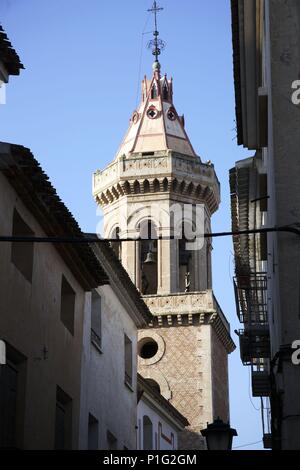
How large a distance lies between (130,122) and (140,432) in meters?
28.6

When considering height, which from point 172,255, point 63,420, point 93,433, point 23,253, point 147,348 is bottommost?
point 63,420

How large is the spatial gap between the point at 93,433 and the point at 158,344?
28.2m

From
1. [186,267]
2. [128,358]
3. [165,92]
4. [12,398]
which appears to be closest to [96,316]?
[128,358]

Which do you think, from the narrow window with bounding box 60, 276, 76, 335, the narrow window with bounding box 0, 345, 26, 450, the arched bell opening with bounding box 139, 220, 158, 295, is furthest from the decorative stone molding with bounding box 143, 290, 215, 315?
the narrow window with bounding box 0, 345, 26, 450

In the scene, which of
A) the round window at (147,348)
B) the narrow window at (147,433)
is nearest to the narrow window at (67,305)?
the narrow window at (147,433)

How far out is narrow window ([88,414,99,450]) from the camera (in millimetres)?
21797

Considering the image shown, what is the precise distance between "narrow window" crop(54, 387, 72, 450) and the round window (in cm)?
3045

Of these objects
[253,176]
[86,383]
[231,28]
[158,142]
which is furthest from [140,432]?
[158,142]

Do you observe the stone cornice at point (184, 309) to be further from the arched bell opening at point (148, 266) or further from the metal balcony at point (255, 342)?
the metal balcony at point (255, 342)

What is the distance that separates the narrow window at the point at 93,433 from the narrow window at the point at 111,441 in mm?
1315

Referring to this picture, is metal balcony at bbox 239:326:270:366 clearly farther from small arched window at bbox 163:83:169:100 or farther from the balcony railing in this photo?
small arched window at bbox 163:83:169:100

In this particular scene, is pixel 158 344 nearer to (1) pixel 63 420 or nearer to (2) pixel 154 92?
(2) pixel 154 92

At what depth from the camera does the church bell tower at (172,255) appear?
49.3m

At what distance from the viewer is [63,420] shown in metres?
19.8
